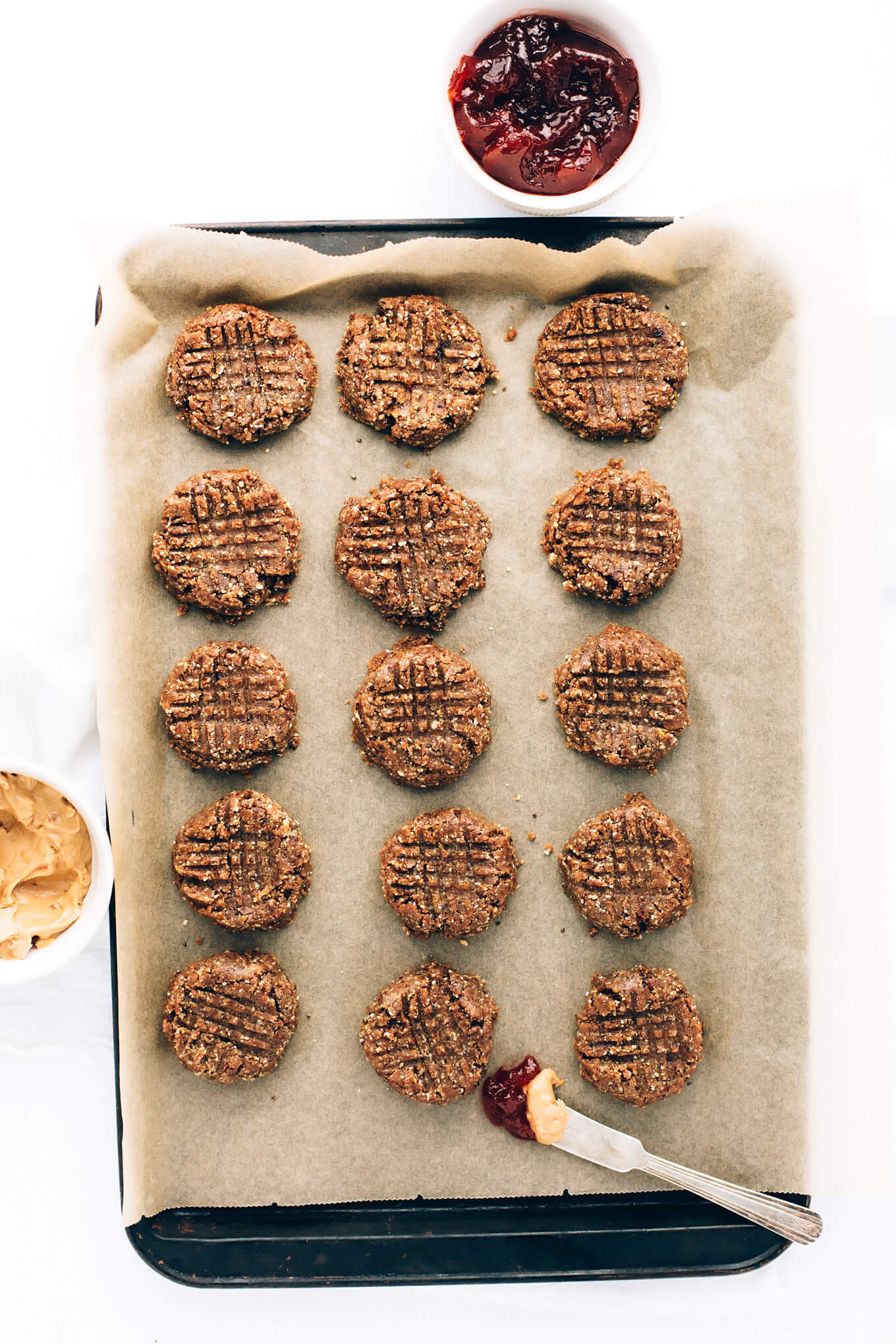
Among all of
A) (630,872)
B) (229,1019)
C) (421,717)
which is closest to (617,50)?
(421,717)

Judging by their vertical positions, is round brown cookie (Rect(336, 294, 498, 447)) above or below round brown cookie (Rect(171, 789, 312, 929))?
above

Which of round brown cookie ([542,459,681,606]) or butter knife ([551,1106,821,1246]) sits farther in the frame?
round brown cookie ([542,459,681,606])

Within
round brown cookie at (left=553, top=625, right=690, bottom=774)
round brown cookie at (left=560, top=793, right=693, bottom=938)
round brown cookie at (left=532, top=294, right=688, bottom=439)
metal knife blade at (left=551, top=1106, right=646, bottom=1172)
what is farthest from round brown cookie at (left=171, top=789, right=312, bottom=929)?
round brown cookie at (left=532, top=294, right=688, bottom=439)

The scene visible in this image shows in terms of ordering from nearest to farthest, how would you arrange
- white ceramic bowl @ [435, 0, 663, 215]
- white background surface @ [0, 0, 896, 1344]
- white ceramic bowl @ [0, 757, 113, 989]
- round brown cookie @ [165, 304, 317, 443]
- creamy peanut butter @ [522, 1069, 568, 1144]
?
white ceramic bowl @ [0, 757, 113, 989] → white ceramic bowl @ [435, 0, 663, 215] → creamy peanut butter @ [522, 1069, 568, 1144] → round brown cookie @ [165, 304, 317, 443] → white background surface @ [0, 0, 896, 1344]

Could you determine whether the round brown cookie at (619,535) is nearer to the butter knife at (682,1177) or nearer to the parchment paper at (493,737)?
the parchment paper at (493,737)

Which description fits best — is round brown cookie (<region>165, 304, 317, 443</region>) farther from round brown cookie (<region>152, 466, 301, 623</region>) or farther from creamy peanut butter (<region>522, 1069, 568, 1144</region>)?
creamy peanut butter (<region>522, 1069, 568, 1144</region>)

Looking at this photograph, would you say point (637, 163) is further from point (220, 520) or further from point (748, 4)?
point (220, 520)

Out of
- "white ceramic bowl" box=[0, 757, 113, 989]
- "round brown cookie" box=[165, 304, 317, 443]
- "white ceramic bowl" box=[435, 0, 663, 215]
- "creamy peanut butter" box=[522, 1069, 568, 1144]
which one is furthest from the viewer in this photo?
"round brown cookie" box=[165, 304, 317, 443]

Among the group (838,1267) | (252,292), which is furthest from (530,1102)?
(252,292)

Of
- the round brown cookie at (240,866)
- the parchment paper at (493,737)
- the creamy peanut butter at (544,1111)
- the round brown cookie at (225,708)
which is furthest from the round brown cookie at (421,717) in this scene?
the creamy peanut butter at (544,1111)
